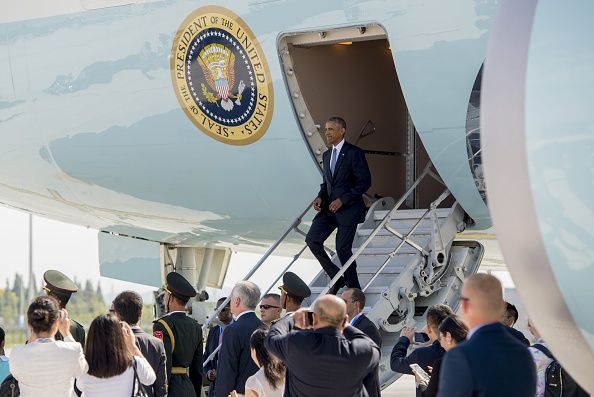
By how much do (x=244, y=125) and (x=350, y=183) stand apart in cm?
131

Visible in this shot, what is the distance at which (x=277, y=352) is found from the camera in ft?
21.0

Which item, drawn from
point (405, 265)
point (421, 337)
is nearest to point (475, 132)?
point (405, 265)

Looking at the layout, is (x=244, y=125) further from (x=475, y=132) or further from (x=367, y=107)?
(x=475, y=132)

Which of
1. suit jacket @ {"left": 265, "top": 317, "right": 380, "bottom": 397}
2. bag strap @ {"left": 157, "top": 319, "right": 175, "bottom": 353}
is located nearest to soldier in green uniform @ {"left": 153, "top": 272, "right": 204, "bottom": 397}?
bag strap @ {"left": 157, "top": 319, "right": 175, "bottom": 353}

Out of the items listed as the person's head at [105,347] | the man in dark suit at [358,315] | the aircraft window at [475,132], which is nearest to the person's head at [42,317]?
the person's head at [105,347]

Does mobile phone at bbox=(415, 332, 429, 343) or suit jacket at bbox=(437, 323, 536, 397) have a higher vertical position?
suit jacket at bbox=(437, 323, 536, 397)

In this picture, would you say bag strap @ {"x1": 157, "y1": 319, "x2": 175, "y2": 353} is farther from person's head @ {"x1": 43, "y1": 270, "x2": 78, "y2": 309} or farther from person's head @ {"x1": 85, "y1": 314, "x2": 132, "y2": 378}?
person's head @ {"x1": 85, "y1": 314, "x2": 132, "y2": 378}

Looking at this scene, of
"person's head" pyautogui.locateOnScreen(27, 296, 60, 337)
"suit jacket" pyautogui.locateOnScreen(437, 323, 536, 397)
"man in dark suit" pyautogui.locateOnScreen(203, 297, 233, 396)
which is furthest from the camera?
"man in dark suit" pyautogui.locateOnScreen(203, 297, 233, 396)

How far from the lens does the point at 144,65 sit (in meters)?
11.6

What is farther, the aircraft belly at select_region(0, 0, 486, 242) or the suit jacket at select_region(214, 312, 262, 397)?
the aircraft belly at select_region(0, 0, 486, 242)

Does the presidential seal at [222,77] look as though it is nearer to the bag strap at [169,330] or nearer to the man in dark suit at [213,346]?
the man in dark suit at [213,346]

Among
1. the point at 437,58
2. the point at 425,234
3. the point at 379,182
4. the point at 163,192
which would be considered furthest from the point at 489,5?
the point at 163,192

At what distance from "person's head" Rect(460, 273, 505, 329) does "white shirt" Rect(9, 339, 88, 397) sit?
2.72 m

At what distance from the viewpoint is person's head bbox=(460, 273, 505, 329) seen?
475 centimetres
